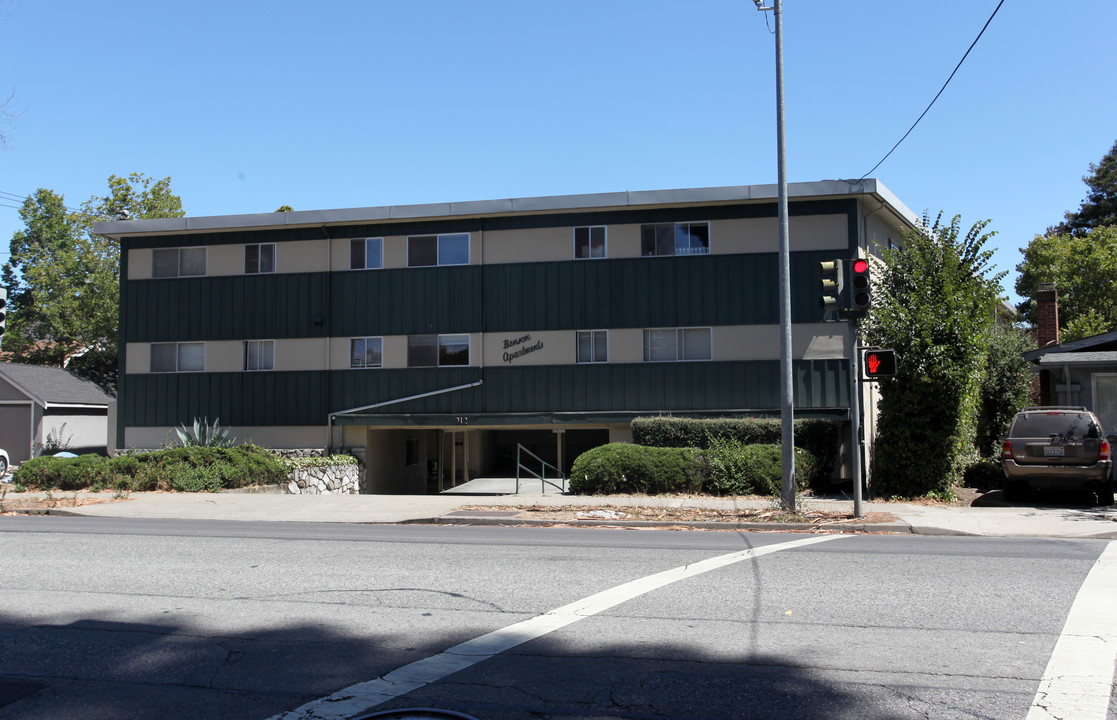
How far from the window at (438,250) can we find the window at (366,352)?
2522 millimetres

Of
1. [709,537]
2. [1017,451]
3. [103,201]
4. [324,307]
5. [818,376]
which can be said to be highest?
[103,201]

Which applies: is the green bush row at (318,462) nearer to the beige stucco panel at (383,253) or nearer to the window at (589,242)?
the beige stucco panel at (383,253)

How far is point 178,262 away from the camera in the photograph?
1076 inches

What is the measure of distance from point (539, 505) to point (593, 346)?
8577 mm

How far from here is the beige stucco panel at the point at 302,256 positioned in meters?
26.4

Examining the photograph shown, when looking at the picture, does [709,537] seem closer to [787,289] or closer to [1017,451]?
[787,289]

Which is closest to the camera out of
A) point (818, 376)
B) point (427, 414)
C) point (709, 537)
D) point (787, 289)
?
point (709, 537)

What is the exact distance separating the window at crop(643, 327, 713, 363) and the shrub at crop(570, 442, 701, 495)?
Result: 18.5ft

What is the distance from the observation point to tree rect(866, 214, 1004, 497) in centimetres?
1730

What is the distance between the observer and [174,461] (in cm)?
2120

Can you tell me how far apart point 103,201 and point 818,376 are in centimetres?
3596

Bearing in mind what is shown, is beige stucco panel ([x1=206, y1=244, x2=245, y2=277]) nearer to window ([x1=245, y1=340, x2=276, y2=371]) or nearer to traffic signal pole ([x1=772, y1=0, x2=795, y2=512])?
Answer: window ([x1=245, y1=340, x2=276, y2=371])

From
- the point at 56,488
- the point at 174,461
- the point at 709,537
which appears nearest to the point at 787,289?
the point at 709,537

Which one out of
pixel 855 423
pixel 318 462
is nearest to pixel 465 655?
pixel 855 423
